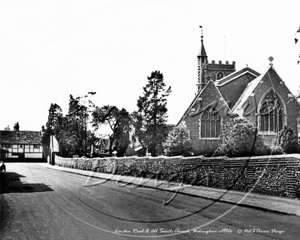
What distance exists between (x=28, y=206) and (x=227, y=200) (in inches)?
273

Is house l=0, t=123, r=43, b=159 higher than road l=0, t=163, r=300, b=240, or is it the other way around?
house l=0, t=123, r=43, b=159

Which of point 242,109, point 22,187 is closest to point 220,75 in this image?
point 242,109

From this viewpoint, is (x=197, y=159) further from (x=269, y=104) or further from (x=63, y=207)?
(x=269, y=104)

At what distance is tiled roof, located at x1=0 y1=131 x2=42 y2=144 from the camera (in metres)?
98.6

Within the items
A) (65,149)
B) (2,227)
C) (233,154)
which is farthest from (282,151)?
(65,149)

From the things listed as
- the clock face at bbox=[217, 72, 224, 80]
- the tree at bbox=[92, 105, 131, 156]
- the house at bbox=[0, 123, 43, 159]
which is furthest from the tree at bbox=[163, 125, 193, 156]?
the house at bbox=[0, 123, 43, 159]

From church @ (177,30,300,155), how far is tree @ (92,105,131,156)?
867 cm

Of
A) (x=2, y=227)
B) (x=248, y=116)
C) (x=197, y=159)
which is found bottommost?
(x=2, y=227)

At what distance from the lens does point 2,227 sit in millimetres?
9344

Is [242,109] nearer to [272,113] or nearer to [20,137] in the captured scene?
[272,113]

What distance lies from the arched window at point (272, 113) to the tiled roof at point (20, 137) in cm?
6694

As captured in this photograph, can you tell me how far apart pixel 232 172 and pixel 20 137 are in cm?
9099

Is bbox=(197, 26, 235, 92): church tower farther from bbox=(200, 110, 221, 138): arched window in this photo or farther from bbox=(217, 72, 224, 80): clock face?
bbox=(200, 110, 221, 138): arched window

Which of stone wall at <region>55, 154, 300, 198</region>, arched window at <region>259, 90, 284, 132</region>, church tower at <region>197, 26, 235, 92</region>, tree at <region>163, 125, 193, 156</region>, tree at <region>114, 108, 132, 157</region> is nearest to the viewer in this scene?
stone wall at <region>55, 154, 300, 198</region>
